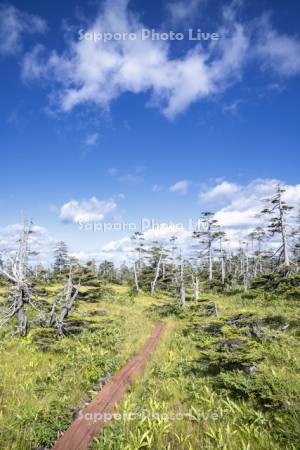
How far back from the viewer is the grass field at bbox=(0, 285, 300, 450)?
20.5 feet

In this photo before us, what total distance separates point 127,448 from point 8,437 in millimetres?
2725

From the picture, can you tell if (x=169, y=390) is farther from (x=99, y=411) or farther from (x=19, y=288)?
(x=19, y=288)

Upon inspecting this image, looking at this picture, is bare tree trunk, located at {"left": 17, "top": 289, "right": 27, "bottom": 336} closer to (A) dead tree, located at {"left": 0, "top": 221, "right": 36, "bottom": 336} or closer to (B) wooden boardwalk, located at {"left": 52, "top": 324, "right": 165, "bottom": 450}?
(A) dead tree, located at {"left": 0, "top": 221, "right": 36, "bottom": 336}

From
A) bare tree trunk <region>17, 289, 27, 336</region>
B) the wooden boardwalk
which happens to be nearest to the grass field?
the wooden boardwalk

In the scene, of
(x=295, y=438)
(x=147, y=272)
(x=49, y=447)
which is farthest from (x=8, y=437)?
(x=147, y=272)

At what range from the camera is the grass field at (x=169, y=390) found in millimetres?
6250

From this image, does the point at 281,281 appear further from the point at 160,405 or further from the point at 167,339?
the point at 160,405

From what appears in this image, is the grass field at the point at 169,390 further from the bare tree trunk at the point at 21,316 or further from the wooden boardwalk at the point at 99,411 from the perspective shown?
the bare tree trunk at the point at 21,316

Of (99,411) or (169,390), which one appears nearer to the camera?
(99,411)

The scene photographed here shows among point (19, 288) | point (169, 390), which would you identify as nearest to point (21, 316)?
point (19, 288)

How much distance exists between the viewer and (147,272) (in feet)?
181

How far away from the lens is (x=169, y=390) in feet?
29.4

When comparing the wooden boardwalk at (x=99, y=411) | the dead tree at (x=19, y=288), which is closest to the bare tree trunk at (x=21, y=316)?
the dead tree at (x=19, y=288)

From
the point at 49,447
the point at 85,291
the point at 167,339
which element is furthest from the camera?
the point at 85,291
